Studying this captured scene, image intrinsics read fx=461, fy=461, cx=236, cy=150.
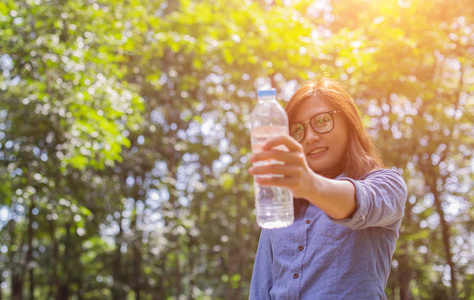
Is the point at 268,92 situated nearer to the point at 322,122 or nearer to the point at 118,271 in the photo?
the point at 322,122

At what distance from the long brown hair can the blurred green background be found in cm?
462

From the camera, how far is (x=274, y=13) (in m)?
6.89

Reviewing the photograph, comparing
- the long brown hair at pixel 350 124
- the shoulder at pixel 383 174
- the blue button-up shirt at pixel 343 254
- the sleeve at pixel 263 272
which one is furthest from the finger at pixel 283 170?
the sleeve at pixel 263 272

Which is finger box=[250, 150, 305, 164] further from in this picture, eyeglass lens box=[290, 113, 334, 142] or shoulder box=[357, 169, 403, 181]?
eyeglass lens box=[290, 113, 334, 142]

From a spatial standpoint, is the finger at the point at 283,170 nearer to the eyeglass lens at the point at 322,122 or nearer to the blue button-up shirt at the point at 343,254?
the blue button-up shirt at the point at 343,254

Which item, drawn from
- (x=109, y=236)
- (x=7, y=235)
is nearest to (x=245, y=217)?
(x=109, y=236)

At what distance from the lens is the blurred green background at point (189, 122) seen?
22.4 feet

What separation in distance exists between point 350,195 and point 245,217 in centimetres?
1134

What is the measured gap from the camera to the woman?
138 centimetres

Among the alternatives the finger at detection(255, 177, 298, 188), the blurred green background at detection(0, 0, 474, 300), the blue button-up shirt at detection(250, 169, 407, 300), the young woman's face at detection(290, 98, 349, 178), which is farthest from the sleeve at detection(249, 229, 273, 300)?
the blurred green background at detection(0, 0, 474, 300)

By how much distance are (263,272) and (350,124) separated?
796 millimetres

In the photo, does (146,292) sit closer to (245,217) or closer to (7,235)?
(245,217)

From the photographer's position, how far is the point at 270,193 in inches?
67.8

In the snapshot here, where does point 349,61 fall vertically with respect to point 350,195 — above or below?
above
